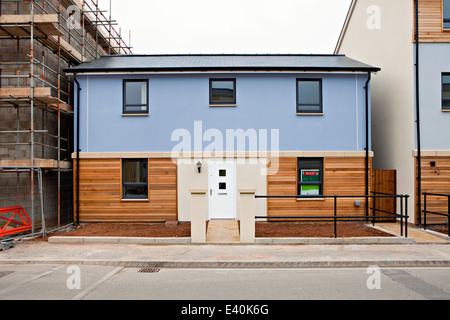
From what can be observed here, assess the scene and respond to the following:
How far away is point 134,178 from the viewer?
472 inches

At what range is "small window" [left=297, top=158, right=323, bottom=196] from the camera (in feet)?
Answer: 39.2

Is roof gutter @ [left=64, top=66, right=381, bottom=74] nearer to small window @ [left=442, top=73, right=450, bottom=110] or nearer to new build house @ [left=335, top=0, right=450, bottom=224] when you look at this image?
new build house @ [left=335, top=0, right=450, bottom=224]

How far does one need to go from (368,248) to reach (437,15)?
899 cm

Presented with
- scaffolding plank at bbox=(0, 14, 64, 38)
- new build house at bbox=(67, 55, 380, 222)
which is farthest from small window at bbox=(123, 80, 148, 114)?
scaffolding plank at bbox=(0, 14, 64, 38)

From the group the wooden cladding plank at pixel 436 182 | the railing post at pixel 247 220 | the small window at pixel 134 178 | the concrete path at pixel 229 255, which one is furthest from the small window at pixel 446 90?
the small window at pixel 134 178

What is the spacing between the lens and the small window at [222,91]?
12.2m

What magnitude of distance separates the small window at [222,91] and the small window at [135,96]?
8.17ft

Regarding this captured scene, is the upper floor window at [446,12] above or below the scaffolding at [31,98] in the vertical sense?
above

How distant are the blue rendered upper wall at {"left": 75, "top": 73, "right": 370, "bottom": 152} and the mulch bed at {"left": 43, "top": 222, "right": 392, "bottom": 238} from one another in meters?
2.76

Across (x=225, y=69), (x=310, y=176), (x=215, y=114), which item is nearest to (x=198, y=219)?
(x=215, y=114)

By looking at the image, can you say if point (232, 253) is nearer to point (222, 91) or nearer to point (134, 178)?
point (134, 178)

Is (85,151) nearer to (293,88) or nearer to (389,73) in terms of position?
(293,88)

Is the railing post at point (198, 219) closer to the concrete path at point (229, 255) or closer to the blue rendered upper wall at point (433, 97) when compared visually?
the concrete path at point (229, 255)

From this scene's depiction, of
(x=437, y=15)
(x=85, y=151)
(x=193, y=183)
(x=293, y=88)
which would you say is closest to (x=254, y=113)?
(x=293, y=88)
